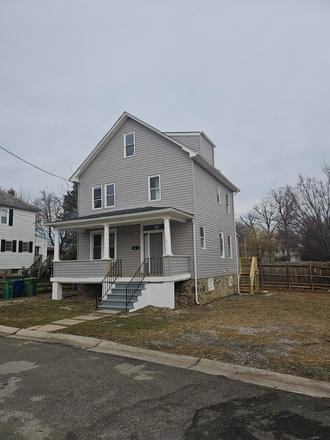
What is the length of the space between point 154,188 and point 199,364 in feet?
35.7

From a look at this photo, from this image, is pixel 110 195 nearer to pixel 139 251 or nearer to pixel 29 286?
pixel 139 251

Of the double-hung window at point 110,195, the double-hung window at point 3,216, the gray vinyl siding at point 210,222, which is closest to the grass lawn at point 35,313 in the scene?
the gray vinyl siding at point 210,222

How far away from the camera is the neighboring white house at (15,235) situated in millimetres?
26656

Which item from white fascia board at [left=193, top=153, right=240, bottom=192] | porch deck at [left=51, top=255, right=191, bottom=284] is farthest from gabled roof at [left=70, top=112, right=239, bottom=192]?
porch deck at [left=51, top=255, right=191, bottom=284]

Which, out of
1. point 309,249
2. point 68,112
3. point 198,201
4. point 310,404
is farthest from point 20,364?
point 309,249

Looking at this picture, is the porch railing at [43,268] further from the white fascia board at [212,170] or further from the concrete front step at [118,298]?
the white fascia board at [212,170]

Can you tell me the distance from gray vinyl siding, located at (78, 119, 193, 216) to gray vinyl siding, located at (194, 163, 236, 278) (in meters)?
0.78

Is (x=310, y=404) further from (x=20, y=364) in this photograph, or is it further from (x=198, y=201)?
(x=198, y=201)

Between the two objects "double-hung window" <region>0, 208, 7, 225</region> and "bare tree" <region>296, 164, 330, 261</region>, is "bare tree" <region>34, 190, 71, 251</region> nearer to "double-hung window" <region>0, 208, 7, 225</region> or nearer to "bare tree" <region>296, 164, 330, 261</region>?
"double-hung window" <region>0, 208, 7, 225</region>

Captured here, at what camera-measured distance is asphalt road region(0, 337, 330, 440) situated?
9.77ft

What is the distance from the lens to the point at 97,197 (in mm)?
16969

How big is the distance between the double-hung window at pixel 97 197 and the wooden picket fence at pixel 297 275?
12.6 meters

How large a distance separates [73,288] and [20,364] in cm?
1470

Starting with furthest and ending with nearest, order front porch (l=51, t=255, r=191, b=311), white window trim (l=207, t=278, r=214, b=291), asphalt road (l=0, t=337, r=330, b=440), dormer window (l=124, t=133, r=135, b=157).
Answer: dormer window (l=124, t=133, r=135, b=157) → white window trim (l=207, t=278, r=214, b=291) → front porch (l=51, t=255, r=191, b=311) → asphalt road (l=0, t=337, r=330, b=440)
